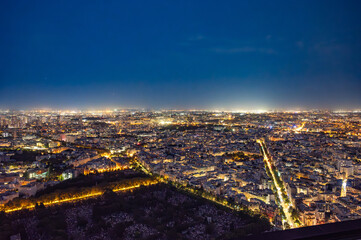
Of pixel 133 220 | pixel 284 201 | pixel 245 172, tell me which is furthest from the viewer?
pixel 245 172

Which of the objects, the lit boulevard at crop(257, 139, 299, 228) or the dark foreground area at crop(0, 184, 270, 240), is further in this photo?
the lit boulevard at crop(257, 139, 299, 228)

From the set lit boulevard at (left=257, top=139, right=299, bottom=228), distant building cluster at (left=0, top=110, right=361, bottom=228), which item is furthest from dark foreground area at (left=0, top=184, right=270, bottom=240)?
distant building cluster at (left=0, top=110, right=361, bottom=228)

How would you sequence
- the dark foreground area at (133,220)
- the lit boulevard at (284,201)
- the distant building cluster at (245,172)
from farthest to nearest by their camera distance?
1. the distant building cluster at (245,172)
2. the lit boulevard at (284,201)
3. the dark foreground area at (133,220)

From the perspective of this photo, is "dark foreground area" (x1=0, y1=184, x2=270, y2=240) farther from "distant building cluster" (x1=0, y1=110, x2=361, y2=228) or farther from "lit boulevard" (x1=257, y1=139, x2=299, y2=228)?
"distant building cluster" (x1=0, y1=110, x2=361, y2=228)

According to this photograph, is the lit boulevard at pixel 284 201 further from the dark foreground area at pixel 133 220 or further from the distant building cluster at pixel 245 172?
the dark foreground area at pixel 133 220

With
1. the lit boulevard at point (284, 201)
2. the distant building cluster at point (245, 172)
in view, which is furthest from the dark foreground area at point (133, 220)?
the distant building cluster at point (245, 172)

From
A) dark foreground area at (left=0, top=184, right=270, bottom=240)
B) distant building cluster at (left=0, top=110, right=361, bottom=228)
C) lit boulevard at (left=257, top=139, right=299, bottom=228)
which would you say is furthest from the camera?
distant building cluster at (left=0, top=110, right=361, bottom=228)

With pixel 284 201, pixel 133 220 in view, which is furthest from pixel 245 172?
pixel 133 220

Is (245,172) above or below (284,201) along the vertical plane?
above

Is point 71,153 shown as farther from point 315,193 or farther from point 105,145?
point 315,193

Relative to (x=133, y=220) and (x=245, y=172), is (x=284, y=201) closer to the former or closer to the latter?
(x=245, y=172)
